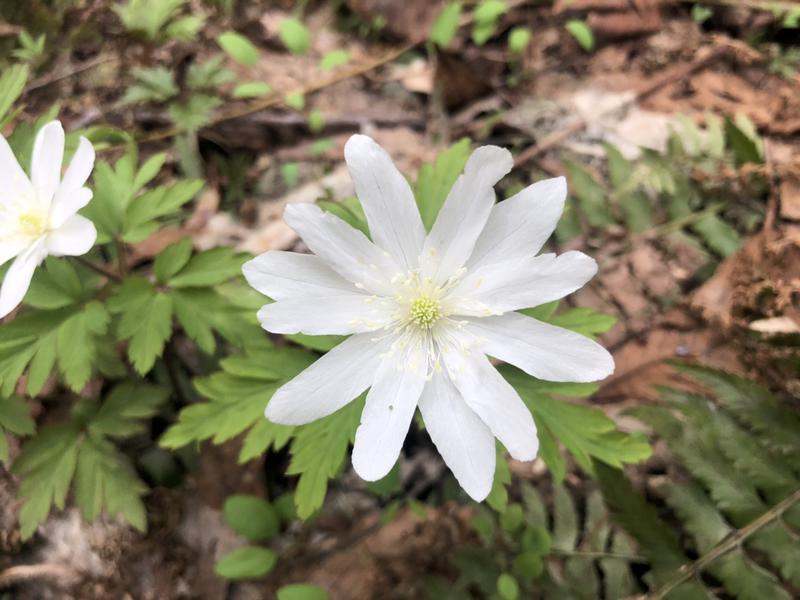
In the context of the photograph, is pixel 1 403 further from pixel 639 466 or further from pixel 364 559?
pixel 639 466

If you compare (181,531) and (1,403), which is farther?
(181,531)

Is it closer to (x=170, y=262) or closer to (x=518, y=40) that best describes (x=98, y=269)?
(x=170, y=262)

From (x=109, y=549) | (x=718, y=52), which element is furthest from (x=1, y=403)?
(x=718, y=52)

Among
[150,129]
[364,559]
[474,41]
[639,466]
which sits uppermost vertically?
[474,41]

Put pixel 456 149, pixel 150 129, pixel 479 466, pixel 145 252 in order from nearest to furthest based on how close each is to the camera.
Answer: pixel 479 466 < pixel 456 149 < pixel 145 252 < pixel 150 129

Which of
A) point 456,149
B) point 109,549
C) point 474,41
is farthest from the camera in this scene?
point 474,41

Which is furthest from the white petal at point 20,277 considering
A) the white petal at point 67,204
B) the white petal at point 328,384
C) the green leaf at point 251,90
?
the green leaf at point 251,90
